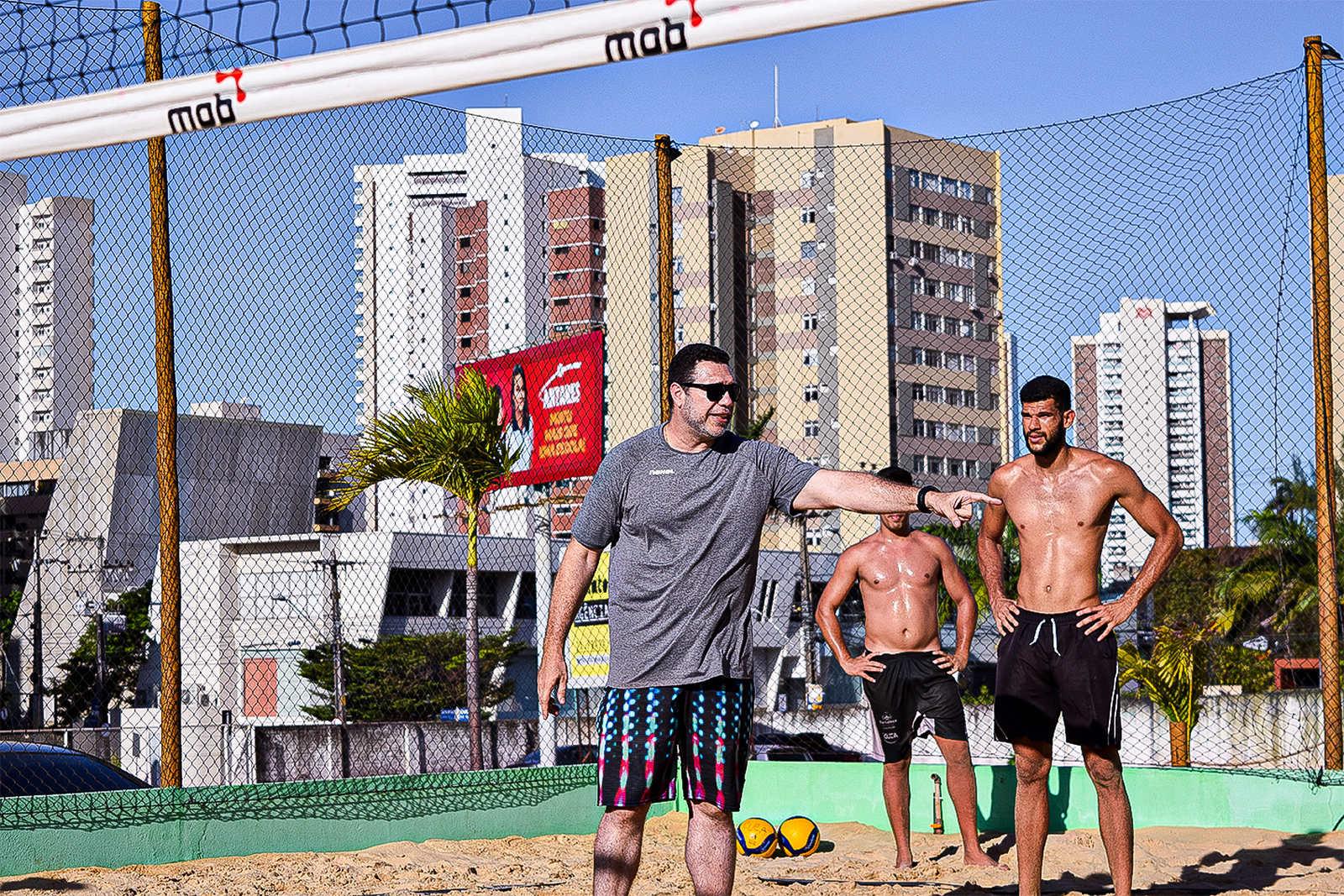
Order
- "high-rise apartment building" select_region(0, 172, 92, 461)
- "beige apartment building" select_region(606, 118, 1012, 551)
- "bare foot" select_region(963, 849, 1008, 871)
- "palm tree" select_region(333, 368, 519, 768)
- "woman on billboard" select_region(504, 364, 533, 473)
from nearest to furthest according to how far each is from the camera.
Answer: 1. "bare foot" select_region(963, 849, 1008, 871)
2. "high-rise apartment building" select_region(0, 172, 92, 461)
3. "palm tree" select_region(333, 368, 519, 768)
4. "woman on billboard" select_region(504, 364, 533, 473)
5. "beige apartment building" select_region(606, 118, 1012, 551)

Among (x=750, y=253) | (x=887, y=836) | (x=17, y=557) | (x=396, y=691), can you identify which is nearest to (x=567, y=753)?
(x=887, y=836)

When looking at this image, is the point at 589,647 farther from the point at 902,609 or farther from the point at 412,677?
the point at 412,677

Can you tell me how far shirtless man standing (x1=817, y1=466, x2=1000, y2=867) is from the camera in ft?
25.0

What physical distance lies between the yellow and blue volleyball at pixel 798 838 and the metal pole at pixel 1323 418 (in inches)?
111

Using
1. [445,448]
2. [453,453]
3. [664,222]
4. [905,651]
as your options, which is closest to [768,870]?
[905,651]

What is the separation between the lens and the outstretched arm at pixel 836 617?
763 cm

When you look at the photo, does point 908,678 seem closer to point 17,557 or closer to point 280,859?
point 280,859

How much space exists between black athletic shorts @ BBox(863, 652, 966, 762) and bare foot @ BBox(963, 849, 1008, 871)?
529 mm

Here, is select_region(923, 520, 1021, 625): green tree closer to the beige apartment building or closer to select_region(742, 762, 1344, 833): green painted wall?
the beige apartment building

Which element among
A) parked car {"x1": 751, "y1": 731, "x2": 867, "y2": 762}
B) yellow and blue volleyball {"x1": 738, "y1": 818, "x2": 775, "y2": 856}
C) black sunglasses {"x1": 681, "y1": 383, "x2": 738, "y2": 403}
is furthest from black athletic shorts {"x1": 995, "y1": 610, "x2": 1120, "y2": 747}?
parked car {"x1": 751, "y1": 731, "x2": 867, "y2": 762}

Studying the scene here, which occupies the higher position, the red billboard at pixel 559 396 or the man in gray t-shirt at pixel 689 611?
the red billboard at pixel 559 396

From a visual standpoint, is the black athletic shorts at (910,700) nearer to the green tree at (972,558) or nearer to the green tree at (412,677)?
the green tree at (972,558)

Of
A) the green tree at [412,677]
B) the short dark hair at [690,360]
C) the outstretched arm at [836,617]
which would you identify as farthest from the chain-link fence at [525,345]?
the green tree at [412,677]

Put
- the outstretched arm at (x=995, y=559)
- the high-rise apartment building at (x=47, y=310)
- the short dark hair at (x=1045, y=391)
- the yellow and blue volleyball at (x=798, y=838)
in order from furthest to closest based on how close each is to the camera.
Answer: the yellow and blue volleyball at (x=798, y=838)
the high-rise apartment building at (x=47, y=310)
the outstretched arm at (x=995, y=559)
the short dark hair at (x=1045, y=391)
